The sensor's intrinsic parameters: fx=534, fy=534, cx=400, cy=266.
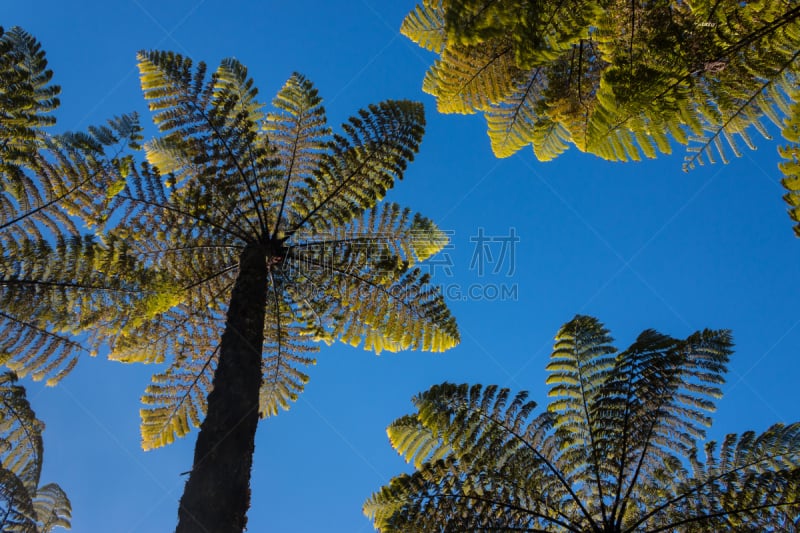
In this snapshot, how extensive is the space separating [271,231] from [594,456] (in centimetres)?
282

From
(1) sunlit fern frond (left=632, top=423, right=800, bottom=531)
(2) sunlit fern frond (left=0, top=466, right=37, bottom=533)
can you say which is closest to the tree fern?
(2) sunlit fern frond (left=0, top=466, right=37, bottom=533)

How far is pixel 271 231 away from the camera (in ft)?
13.5

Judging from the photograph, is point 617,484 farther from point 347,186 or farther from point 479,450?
point 347,186

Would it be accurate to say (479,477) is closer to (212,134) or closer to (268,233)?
(268,233)

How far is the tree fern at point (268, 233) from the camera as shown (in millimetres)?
3715

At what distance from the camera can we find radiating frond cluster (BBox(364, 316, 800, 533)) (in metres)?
3.37

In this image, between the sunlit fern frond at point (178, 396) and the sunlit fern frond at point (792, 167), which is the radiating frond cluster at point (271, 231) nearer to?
the sunlit fern frond at point (178, 396)

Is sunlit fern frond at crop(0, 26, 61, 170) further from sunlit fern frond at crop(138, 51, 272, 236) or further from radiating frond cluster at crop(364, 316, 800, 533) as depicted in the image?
radiating frond cluster at crop(364, 316, 800, 533)

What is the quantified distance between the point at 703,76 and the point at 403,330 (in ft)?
8.44

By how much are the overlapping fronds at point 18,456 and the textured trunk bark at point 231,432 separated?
1.30m

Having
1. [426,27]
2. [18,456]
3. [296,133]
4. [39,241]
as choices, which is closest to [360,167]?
[296,133]

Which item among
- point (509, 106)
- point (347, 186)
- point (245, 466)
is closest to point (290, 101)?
point (347, 186)

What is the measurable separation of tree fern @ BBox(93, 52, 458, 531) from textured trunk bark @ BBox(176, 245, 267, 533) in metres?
0.29

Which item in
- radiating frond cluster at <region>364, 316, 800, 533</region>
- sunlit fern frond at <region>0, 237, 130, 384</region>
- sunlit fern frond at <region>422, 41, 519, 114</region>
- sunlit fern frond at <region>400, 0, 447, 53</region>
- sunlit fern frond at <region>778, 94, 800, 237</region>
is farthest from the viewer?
sunlit fern frond at <region>400, 0, 447, 53</region>
